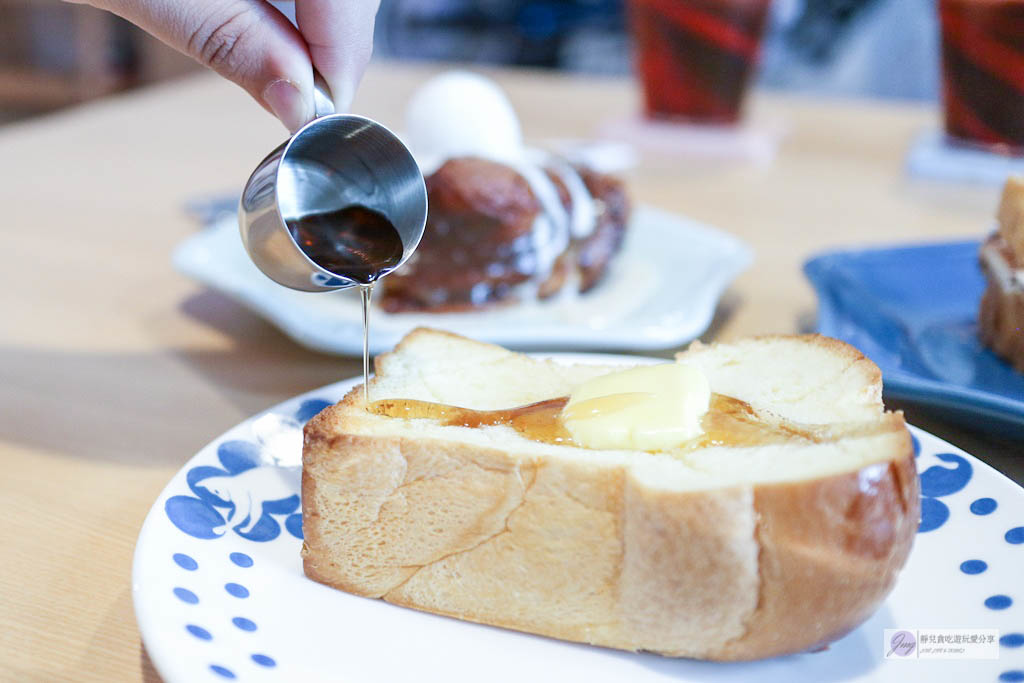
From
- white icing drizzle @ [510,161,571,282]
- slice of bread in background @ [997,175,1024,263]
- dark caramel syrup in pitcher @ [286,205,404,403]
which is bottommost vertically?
white icing drizzle @ [510,161,571,282]

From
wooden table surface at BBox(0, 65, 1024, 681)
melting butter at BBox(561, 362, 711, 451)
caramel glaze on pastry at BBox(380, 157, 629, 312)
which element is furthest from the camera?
caramel glaze on pastry at BBox(380, 157, 629, 312)

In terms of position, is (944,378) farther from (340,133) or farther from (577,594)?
(340,133)

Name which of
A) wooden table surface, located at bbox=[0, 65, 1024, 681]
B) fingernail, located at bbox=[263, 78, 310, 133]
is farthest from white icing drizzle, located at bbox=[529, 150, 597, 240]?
fingernail, located at bbox=[263, 78, 310, 133]

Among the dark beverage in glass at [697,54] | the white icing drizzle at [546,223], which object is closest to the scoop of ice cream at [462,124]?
the white icing drizzle at [546,223]

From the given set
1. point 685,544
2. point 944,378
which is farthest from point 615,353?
point 685,544

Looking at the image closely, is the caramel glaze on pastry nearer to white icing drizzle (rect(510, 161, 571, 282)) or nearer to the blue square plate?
white icing drizzle (rect(510, 161, 571, 282))
